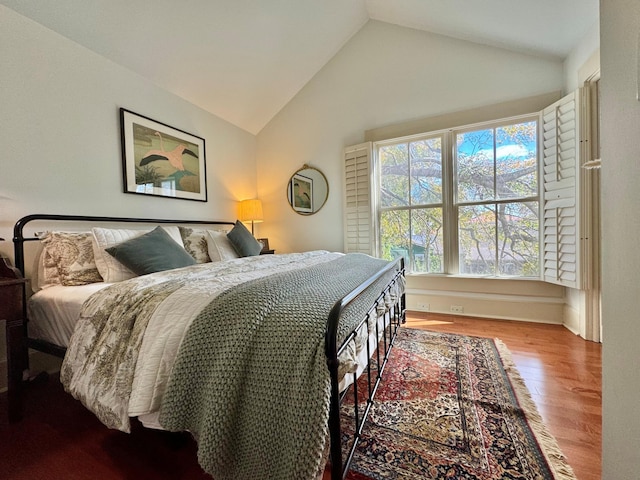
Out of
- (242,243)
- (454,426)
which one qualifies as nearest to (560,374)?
(454,426)

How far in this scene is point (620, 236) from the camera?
2.13 ft

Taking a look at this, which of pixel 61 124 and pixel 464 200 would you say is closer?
pixel 61 124

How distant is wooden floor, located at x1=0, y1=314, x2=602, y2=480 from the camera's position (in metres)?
1.18

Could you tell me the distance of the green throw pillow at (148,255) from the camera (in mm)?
1778

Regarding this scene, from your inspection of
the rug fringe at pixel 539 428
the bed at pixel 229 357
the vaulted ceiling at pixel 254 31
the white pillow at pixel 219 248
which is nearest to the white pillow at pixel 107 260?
the bed at pixel 229 357

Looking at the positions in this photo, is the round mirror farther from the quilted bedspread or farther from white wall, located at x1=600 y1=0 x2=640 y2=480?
white wall, located at x1=600 y1=0 x2=640 y2=480

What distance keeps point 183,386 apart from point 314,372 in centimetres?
48

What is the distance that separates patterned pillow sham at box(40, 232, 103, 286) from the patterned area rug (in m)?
1.80

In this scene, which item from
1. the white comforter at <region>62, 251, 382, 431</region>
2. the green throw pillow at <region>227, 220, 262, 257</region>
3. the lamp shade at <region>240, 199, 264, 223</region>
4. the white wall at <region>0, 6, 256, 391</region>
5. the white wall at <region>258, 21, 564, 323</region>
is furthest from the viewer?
the lamp shade at <region>240, 199, 264, 223</region>

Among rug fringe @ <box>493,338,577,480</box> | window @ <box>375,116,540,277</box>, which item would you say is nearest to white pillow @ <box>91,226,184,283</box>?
rug fringe @ <box>493,338,577,480</box>

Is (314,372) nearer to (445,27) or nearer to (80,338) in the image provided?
(80,338)

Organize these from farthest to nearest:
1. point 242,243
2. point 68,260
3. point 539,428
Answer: point 242,243
point 68,260
point 539,428

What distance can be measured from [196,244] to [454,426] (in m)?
2.27

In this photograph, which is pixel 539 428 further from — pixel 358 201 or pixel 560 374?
pixel 358 201
